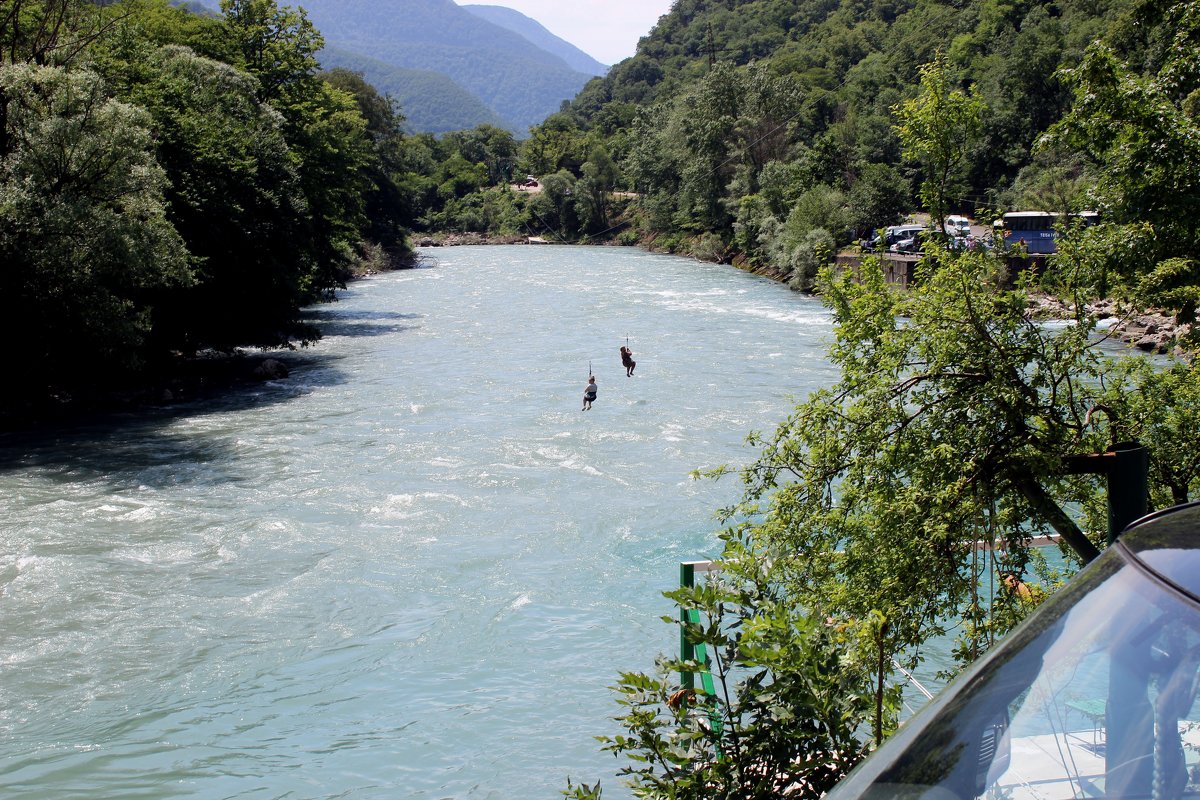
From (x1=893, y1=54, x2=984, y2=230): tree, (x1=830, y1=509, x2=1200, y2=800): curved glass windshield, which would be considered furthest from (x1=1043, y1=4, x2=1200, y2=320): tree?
(x1=830, y1=509, x2=1200, y2=800): curved glass windshield

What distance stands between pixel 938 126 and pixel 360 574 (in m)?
10.8

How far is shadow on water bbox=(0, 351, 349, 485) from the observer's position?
20219mm

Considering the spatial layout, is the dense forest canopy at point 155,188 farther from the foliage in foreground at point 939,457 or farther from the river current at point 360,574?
the foliage in foreground at point 939,457

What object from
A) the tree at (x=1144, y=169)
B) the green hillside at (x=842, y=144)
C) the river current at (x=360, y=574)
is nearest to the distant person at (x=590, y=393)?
the river current at (x=360, y=574)

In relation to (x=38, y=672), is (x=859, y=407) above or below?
above

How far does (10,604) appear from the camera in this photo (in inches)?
534

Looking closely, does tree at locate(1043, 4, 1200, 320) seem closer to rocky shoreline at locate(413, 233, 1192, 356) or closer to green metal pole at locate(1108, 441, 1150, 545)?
rocky shoreline at locate(413, 233, 1192, 356)

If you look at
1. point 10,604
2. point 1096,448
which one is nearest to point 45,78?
point 10,604

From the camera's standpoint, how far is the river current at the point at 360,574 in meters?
10.4

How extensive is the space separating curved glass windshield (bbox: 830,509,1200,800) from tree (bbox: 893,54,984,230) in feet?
16.8

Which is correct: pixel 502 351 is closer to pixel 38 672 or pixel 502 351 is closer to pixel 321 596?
pixel 321 596

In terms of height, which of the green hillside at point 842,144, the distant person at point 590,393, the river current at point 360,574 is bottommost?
the river current at point 360,574

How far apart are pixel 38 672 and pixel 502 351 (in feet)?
73.4

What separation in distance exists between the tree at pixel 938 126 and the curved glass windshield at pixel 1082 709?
5.13m
